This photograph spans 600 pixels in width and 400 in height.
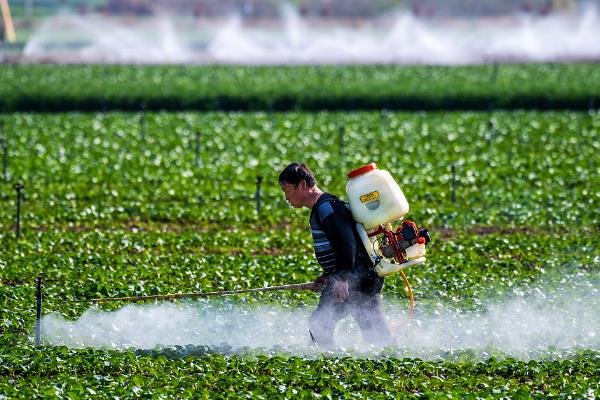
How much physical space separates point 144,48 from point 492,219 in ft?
166

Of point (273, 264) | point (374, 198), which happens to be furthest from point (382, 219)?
point (273, 264)

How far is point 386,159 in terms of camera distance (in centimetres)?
2527

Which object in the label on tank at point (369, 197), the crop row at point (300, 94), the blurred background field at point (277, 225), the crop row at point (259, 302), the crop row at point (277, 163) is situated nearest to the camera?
the crop row at point (259, 302)

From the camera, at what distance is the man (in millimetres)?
10969

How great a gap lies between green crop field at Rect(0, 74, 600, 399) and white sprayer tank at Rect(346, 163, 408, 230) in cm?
143

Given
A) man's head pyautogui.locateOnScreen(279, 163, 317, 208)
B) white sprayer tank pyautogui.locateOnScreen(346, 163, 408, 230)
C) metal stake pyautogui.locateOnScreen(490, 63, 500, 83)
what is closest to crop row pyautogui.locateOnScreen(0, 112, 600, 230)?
white sprayer tank pyautogui.locateOnScreen(346, 163, 408, 230)

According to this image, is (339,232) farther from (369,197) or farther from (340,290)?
(340,290)

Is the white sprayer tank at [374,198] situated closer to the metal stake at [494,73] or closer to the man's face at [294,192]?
the man's face at [294,192]

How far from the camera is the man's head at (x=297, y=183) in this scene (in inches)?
434

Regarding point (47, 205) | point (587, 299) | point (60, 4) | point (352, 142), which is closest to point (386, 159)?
point (352, 142)

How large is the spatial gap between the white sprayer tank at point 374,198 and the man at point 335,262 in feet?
0.48

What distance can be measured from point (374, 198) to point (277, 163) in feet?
46.0

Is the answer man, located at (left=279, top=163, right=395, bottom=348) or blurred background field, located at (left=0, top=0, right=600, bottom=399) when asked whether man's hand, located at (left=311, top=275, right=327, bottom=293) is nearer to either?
man, located at (left=279, top=163, right=395, bottom=348)

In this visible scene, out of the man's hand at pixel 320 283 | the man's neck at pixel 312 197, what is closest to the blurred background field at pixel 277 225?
the man's hand at pixel 320 283
